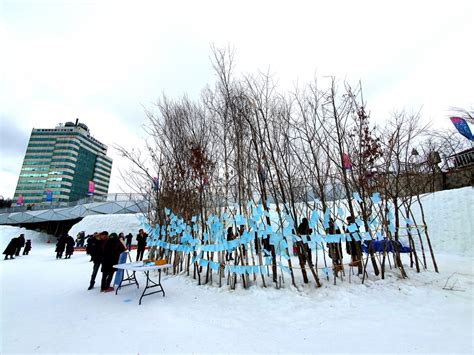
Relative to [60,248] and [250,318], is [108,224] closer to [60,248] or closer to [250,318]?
[60,248]

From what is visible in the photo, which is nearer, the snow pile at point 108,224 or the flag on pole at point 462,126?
the flag on pole at point 462,126

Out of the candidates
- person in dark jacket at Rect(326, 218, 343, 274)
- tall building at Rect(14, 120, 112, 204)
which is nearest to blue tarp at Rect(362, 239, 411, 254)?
person in dark jacket at Rect(326, 218, 343, 274)

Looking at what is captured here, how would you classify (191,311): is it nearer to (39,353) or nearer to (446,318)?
(39,353)

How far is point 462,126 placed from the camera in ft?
22.2

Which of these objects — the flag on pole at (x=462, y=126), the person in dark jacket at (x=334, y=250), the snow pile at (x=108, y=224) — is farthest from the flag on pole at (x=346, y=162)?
the snow pile at (x=108, y=224)

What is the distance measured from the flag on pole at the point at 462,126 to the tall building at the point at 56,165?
3809 inches

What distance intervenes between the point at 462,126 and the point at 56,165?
102063mm

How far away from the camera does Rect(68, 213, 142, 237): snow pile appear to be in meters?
21.7

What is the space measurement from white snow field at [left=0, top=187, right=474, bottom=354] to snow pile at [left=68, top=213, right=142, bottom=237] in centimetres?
1774

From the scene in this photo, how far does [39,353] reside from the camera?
2537mm

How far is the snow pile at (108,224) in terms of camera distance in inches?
853

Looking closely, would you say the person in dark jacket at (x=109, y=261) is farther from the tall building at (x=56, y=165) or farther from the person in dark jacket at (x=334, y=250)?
the tall building at (x=56, y=165)

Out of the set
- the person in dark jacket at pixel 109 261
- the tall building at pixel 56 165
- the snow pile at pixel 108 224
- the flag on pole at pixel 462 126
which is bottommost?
the person in dark jacket at pixel 109 261

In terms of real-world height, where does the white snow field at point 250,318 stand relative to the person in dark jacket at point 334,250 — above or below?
below
